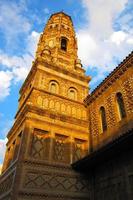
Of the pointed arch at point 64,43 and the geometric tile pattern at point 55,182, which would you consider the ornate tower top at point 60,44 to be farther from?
the geometric tile pattern at point 55,182

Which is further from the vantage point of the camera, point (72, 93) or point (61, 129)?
point (72, 93)

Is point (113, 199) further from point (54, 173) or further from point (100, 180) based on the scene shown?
point (54, 173)

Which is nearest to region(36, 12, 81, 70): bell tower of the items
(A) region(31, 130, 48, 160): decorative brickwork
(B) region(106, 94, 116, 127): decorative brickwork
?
(B) region(106, 94, 116, 127): decorative brickwork

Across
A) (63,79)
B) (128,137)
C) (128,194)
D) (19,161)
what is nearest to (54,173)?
(19,161)

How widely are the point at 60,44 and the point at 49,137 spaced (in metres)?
10.3

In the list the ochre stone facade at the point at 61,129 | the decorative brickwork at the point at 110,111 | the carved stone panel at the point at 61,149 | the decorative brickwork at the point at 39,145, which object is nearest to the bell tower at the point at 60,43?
the ochre stone facade at the point at 61,129

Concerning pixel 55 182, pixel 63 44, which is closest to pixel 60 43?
pixel 63 44

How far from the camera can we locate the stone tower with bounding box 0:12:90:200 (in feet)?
34.4

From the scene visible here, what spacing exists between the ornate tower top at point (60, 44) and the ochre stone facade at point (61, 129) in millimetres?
2054

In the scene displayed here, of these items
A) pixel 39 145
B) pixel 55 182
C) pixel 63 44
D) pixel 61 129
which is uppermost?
pixel 63 44

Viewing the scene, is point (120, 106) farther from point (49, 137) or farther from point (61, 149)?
point (49, 137)

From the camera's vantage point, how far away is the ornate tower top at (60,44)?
18.0 m

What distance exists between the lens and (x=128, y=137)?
8328 mm

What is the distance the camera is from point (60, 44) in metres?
19.7
